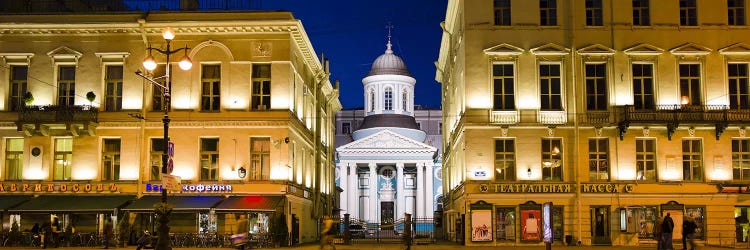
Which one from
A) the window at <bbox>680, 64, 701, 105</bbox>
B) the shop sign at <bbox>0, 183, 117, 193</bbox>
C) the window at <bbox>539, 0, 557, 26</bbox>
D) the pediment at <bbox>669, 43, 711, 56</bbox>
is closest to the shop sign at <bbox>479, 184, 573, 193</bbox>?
the window at <bbox>680, 64, 701, 105</bbox>

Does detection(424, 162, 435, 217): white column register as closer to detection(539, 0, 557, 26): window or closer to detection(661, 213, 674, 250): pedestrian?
detection(539, 0, 557, 26): window

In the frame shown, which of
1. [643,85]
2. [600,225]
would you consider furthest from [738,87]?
[600,225]

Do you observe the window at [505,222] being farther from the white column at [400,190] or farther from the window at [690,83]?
the white column at [400,190]

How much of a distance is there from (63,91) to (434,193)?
52.0m

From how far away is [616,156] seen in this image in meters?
44.4

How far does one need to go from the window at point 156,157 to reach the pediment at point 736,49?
29.4 metres

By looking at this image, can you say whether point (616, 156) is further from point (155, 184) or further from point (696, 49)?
point (155, 184)

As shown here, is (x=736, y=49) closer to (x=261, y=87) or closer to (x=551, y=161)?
(x=551, y=161)

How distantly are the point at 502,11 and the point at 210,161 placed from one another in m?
17.1

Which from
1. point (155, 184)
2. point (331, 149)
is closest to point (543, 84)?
point (155, 184)

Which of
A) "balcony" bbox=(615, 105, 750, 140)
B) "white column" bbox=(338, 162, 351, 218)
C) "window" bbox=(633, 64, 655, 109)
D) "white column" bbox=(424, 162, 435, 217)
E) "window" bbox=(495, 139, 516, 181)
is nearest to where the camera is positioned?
"balcony" bbox=(615, 105, 750, 140)

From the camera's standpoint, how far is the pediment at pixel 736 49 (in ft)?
147

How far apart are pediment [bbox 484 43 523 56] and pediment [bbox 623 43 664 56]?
5.61 meters

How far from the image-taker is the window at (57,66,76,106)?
45688 mm
